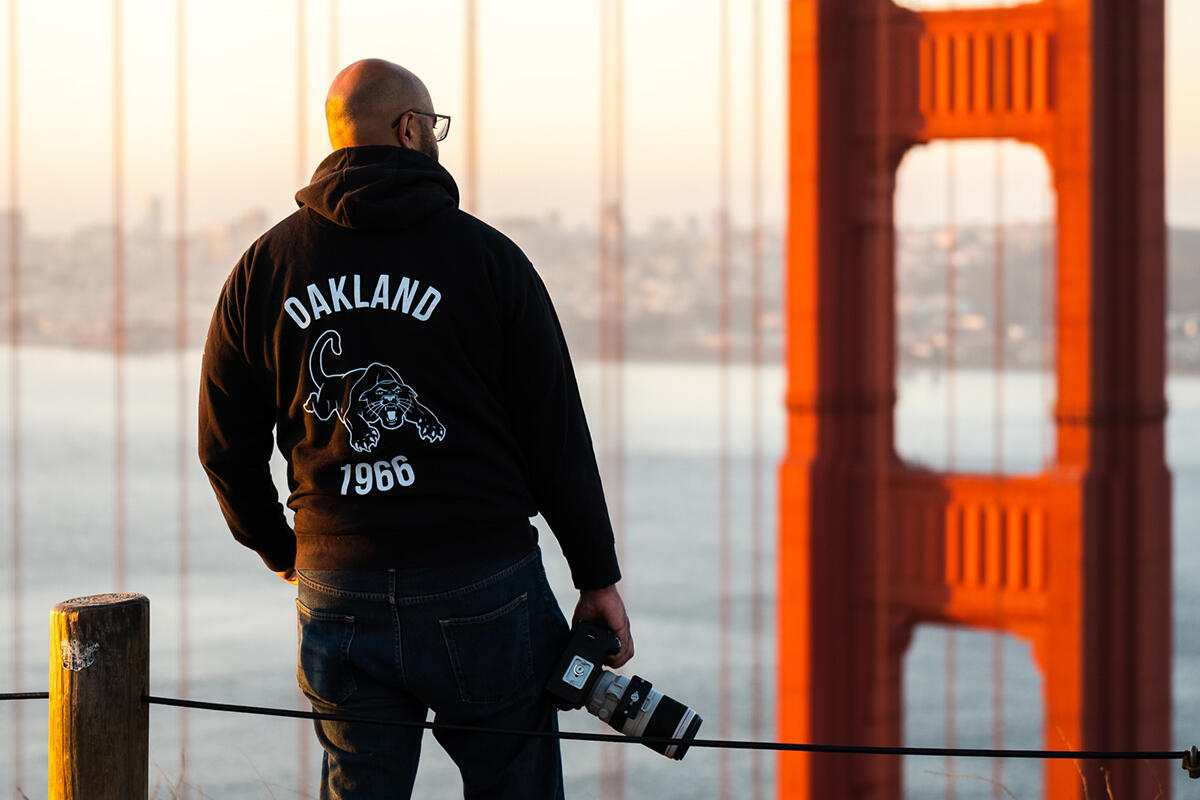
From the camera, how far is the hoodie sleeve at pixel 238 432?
1896 mm

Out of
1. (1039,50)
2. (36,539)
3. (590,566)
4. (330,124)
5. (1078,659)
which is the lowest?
(36,539)

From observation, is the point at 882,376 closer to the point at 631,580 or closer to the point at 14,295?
the point at 14,295

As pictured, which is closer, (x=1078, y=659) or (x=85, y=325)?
(x=1078, y=659)

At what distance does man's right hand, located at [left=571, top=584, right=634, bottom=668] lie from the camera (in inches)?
74.0

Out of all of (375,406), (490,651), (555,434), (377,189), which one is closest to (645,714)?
(490,651)

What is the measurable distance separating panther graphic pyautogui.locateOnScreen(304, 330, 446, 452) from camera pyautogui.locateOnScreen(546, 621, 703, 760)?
0.31 m

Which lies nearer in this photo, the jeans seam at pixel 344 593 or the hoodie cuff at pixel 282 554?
the jeans seam at pixel 344 593

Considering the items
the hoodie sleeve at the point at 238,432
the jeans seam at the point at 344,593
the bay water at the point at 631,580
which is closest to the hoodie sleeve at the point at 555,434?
the jeans seam at the point at 344,593

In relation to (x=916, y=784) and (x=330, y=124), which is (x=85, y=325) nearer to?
(x=330, y=124)

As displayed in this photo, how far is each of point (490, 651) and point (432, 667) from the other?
71mm

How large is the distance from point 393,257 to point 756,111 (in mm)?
7724

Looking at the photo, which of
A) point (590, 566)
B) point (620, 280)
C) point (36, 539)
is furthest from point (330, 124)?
point (36, 539)

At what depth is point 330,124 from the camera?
6.22 ft

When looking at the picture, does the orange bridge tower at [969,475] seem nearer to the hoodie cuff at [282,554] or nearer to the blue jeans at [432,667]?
the hoodie cuff at [282,554]
